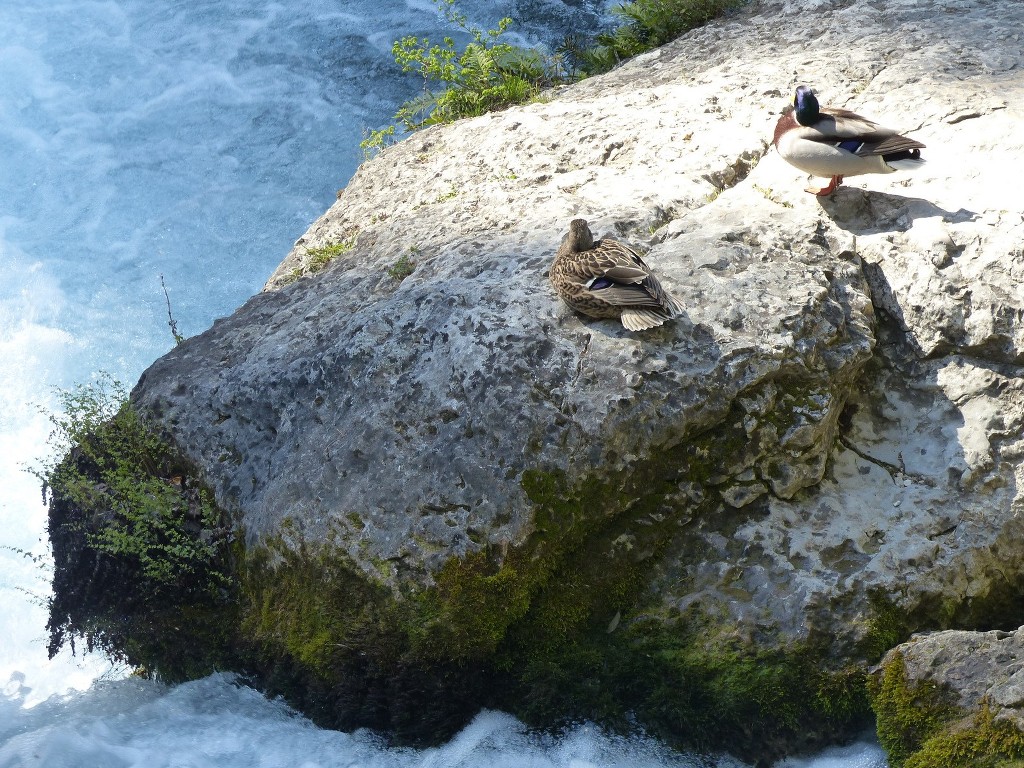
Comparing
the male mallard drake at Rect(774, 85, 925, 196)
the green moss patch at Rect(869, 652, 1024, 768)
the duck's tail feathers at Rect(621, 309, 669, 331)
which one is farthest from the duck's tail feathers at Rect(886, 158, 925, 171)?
the green moss patch at Rect(869, 652, 1024, 768)

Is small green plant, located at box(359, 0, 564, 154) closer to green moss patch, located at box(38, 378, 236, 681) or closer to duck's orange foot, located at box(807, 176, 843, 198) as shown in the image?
duck's orange foot, located at box(807, 176, 843, 198)

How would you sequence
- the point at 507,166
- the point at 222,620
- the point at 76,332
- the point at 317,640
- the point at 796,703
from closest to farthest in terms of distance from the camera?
the point at 796,703, the point at 317,640, the point at 222,620, the point at 507,166, the point at 76,332

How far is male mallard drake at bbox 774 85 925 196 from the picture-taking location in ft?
17.9

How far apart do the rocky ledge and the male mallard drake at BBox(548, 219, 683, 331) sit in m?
0.12

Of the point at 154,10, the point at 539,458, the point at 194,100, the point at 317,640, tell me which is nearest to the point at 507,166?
the point at 539,458

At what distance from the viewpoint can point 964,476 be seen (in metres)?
4.88

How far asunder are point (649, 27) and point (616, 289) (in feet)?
19.4

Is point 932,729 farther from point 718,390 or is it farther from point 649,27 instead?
point 649,27

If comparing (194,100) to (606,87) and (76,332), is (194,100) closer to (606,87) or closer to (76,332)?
(76,332)

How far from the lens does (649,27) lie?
979 cm

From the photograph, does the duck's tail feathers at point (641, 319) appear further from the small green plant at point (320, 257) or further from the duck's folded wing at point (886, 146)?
the small green plant at point (320, 257)

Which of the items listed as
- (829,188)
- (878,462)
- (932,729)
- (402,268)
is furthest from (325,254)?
(932,729)

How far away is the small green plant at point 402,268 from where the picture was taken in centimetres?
625

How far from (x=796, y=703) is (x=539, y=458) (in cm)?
176
